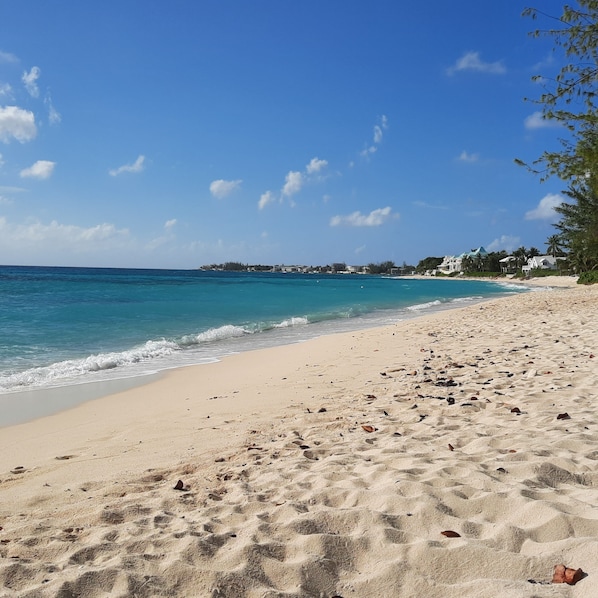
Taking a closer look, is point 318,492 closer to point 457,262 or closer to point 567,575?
point 567,575

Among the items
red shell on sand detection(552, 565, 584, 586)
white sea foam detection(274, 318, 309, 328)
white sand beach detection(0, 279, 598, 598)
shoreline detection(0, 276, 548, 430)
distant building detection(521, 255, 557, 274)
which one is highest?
distant building detection(521, 255, 557, 274)

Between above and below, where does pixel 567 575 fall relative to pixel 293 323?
above

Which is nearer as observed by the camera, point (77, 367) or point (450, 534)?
point (450, 534)

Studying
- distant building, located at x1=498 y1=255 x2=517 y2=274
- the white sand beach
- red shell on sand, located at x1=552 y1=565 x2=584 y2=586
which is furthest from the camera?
distant building, located at x1=498 y1=255 x2=517 y2=274

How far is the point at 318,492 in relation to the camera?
370 centimetres

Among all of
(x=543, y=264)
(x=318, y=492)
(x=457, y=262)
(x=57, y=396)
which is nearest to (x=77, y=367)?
(x=57, y=396)

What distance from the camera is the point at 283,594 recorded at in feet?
8.26

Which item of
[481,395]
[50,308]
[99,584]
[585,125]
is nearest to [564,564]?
[99,584]

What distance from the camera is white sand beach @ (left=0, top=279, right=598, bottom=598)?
263 cm

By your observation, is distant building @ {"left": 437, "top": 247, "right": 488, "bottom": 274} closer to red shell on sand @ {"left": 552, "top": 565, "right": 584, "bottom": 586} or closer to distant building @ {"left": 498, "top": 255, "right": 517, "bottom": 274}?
distant building @ {"left": 498, "top": 255, "right": 517, "bottom": 274}

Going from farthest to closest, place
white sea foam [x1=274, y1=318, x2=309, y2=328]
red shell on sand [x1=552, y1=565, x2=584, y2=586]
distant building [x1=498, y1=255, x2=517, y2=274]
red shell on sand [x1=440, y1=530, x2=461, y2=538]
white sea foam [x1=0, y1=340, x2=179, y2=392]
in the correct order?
distant building [x1=498, y1=255, x2=517, y2=274] < white sea foam [x1=274, y1=318, x2=309, y2=328] < white sea foam [x1=0, y1=340, x2=179, y2=392] < red shell on sand [x1=440, y1=530, x2=461, y2=538] < red shell on sand [x1=552, y1=565, x2=584, y2=586]

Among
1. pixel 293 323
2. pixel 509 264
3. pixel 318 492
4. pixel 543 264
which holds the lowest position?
pixel 293 323

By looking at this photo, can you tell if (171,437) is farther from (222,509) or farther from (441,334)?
(441,334)

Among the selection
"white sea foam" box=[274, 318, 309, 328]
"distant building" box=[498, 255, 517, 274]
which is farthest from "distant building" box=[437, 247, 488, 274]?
"white sea foam" box=[274, 318, 309, 328]
